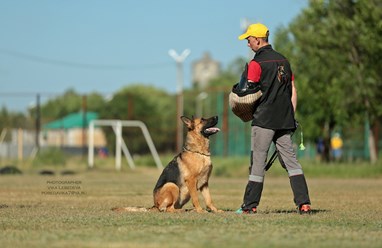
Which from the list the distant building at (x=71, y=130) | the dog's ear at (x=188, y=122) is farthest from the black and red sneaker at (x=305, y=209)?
the distant building at (x=71, y=130)

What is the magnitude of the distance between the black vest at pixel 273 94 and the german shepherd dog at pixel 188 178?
1296mm

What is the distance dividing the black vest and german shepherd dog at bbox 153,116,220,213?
1.30m

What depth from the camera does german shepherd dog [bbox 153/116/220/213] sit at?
37.8 feet

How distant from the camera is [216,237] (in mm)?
8070

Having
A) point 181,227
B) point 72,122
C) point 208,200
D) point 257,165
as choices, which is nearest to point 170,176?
point 208,200

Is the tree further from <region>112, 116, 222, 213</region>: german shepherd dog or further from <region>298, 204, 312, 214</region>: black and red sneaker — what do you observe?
<region>298, 204, 312, 214</region>: black and red sneaker

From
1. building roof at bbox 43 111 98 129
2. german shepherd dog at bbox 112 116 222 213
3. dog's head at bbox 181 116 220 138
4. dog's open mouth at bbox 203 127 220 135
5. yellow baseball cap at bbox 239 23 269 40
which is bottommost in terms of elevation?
german shepherd dog at bbox 112 116 222 213

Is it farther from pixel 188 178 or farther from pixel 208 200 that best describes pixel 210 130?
pixel 208 200

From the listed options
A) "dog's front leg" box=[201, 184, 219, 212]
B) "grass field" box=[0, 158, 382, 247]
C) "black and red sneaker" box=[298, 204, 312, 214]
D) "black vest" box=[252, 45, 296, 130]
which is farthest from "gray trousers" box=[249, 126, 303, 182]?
"dog's front leg" box=[201, 184, 219, 212]

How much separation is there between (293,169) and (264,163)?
42 centimetres

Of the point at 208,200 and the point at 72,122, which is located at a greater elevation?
the point at 72,122

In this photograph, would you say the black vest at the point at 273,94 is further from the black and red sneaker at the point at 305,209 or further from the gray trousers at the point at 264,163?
the black and red sneaker at the point at 305,209

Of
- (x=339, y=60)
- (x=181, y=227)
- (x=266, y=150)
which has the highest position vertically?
(x=339, y=60)

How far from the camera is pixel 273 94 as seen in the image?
35.5 ft
